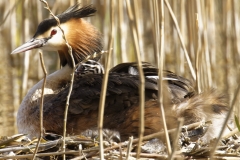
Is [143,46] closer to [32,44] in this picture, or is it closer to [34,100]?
[32,44]

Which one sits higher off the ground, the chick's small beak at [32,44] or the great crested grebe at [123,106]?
the chick's small beak at [32,44]

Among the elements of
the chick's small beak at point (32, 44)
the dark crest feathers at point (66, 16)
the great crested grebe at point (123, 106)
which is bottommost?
the great crested grebe at point (123, 106)

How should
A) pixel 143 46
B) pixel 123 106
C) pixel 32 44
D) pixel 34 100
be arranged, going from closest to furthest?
pixel 123 106, pixel 34 100, pixel 32 44, pixel 143 46

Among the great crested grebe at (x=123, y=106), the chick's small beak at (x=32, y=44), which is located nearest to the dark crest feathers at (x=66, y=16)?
the chick's small beak at (x=32, y=44)

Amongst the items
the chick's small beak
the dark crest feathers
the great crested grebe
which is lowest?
the great crested grebe

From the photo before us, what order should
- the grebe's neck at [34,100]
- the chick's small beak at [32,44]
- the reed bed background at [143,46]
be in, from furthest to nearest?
the reed bed background at [143,46] < the chick's small beak at [32,44] < the grebe's neck at [34,100]

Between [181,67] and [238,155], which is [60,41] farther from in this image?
[181,67]

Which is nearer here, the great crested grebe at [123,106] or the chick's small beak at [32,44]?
the great crested grebe at [123,106]

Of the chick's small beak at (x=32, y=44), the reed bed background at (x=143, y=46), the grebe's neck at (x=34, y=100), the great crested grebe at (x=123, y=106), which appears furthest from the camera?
the reed bed background at (x=143, y=46)

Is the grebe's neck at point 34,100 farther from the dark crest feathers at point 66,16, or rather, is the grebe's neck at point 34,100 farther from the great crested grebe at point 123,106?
the dark crest feathers at point 66,16

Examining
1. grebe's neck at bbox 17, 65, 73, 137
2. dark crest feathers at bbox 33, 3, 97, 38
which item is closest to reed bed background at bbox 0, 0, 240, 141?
dark crest feathers at bbox 33, 3, 97, 38

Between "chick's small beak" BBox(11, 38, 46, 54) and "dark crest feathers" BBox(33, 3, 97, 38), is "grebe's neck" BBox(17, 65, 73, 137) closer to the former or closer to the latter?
"chick's small beak" BBox(11, 38, 46, 54)

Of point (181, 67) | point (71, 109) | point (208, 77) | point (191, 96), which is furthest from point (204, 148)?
point (181, 67)

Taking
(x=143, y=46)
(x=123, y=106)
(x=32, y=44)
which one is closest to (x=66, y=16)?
(x=32, y=44)
